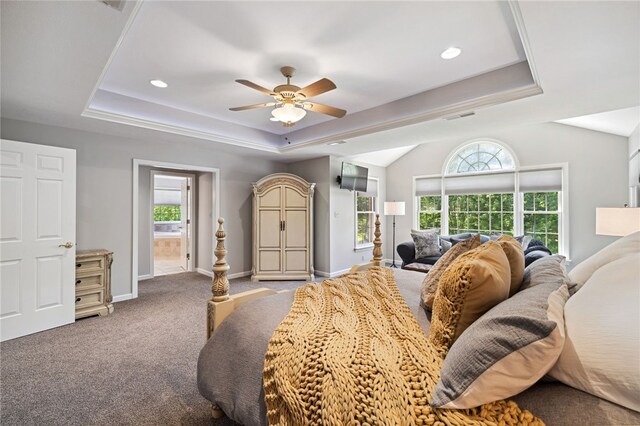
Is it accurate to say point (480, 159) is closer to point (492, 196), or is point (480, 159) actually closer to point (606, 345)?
point (492, 196)

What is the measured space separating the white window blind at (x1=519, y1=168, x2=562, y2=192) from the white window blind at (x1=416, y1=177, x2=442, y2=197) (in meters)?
1.48

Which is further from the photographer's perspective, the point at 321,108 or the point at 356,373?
the point at 321,108

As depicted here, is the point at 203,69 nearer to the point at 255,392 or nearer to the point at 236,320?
the point at 236,320

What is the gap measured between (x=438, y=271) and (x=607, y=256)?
772mm

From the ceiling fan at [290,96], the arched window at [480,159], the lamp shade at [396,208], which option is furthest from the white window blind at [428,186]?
the ceiling fan at [290,96]

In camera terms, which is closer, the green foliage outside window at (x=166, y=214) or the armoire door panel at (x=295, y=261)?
the armoire door panel at (x=295, y=261)

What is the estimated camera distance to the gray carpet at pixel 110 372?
173cm

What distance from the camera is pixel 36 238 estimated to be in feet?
9.53

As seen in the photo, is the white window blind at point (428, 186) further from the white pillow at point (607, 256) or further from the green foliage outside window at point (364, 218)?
the white pillow at point (607, 256)

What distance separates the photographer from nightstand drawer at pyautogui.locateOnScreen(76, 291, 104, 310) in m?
3.25

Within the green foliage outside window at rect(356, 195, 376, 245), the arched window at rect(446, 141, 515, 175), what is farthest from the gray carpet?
the arched window at rect(446, 141, 515, 175)

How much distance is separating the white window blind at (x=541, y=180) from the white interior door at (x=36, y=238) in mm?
6751

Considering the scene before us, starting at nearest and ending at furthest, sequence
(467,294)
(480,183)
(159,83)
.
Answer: (467,294), (159,83), (480,183)

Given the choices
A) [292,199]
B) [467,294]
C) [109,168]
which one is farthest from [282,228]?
[467,294]
